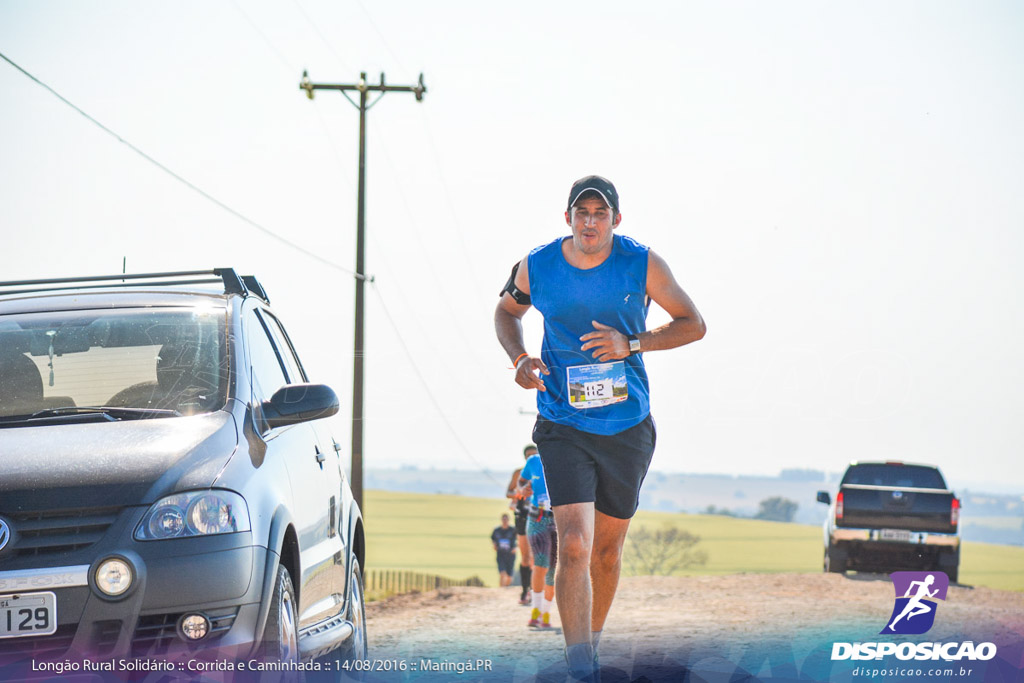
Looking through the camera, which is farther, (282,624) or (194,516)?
(282,624)

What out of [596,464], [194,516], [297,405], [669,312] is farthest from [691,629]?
[194,516]

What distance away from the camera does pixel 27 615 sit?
4.16m

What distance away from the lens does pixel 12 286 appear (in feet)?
20.6

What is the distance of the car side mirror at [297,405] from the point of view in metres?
5.25

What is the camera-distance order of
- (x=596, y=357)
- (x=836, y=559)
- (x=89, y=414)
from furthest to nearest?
(x=836, y=559), (x=596, y=357), (x=89, y=414)

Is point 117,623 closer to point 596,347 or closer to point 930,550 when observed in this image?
point 596,347

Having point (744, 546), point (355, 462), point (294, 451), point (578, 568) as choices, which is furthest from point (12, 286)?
→ point (744, 546)

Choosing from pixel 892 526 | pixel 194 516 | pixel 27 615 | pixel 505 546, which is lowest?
pixel 505 546

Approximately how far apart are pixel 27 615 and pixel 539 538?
29.2 feet

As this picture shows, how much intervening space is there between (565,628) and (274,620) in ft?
5.19

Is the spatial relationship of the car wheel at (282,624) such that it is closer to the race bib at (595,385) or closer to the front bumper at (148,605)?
the front bumper at (148,605)

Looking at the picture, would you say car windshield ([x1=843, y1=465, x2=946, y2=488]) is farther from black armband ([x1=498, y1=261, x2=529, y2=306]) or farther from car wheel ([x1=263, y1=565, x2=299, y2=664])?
car wheel ([x1=263, y1=565, x2=299, y2=664])

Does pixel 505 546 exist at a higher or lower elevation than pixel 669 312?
lower

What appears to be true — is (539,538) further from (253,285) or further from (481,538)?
(481,538)
